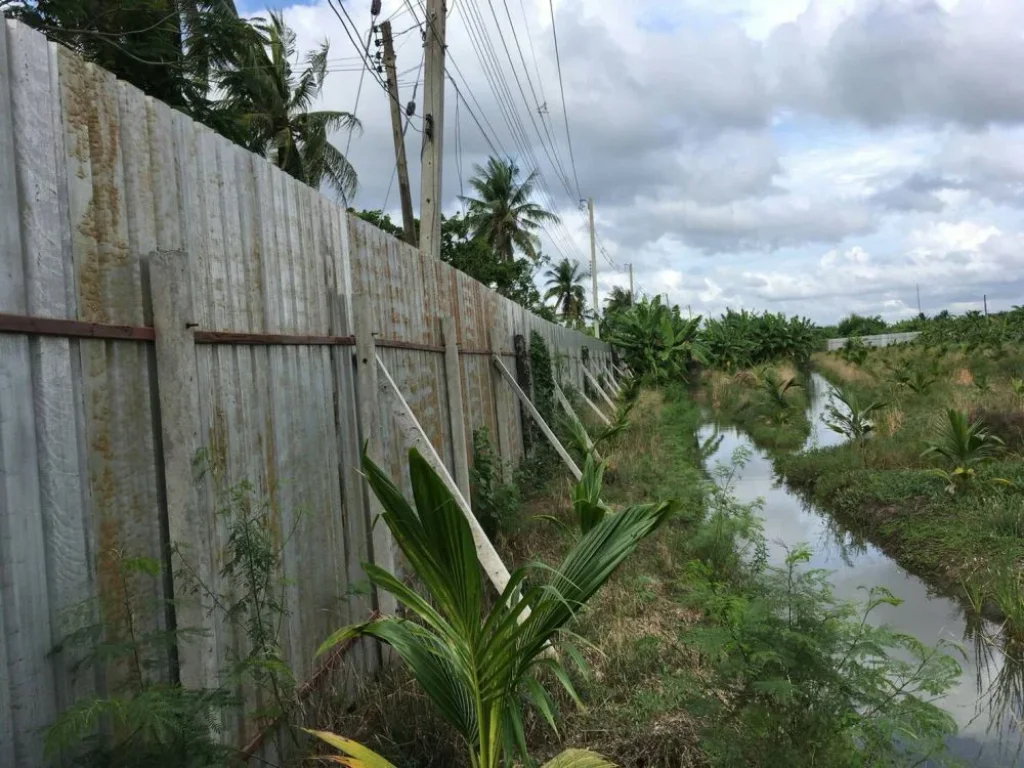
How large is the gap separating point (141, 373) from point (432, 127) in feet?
25.0

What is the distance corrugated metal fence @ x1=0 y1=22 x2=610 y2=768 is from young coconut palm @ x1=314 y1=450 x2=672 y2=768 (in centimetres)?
59

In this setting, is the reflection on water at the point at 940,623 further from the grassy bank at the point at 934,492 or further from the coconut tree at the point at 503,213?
the coconut tree at the point at 503,213

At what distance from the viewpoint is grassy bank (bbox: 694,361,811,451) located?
1617 cm

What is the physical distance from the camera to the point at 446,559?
7.95 feet

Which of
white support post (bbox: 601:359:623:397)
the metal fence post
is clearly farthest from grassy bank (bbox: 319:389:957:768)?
white support post (bbox: 601:359:623:397)

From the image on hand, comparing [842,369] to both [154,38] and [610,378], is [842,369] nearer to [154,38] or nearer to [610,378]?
[610,378]

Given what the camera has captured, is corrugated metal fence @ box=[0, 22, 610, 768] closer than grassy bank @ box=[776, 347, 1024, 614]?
Yes

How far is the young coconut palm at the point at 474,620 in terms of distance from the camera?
7.79 ft

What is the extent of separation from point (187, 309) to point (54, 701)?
111 centimetres

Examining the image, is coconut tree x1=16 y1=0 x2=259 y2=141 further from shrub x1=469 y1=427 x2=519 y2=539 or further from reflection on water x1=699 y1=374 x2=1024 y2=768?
reflection on water x1=699 y1=374 x2=1024 y2=768

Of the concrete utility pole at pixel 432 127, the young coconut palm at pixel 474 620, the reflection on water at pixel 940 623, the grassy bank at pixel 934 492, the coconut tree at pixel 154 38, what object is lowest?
the reflection on water at pixel 940 623

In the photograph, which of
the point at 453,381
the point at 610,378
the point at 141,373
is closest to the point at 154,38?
the point at 453,381

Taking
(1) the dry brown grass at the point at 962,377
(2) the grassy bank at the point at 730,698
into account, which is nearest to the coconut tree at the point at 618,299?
(1) the dry brown grass at the point at 962,377

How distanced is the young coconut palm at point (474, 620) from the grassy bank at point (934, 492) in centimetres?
442
